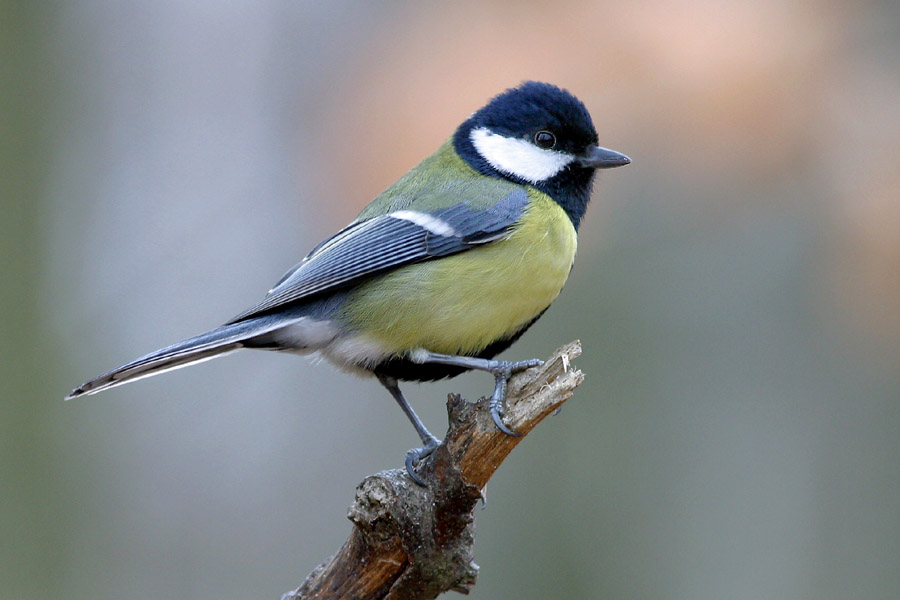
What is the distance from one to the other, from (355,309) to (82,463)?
236 centimetres

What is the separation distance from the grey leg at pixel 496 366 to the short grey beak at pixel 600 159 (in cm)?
81

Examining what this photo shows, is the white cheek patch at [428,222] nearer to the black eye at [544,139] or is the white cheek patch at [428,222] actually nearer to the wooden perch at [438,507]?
the black eye at [544,139]

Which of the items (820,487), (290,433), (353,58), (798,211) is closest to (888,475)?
(820,487)

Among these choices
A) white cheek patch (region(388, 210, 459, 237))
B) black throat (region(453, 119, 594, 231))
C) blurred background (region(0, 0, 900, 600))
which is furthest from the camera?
blurred background (region(0, 0, 900, 600))

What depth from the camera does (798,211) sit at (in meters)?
4.34

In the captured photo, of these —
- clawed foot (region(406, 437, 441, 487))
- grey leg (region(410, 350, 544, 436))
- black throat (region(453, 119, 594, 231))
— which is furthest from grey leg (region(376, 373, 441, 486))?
black throat (region(453, 119, 594, 231))

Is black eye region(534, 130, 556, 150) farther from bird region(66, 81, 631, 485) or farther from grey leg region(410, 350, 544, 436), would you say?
grey leg region(410, 350, 544, 436)

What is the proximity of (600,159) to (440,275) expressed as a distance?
727 millimetres

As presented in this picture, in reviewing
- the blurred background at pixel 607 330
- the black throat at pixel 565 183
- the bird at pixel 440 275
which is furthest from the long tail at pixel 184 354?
the blurred background at pixel 607 330

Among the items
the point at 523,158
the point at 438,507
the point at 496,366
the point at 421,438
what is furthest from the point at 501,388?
the point at 523,158

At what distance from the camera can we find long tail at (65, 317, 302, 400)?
95.7 inches

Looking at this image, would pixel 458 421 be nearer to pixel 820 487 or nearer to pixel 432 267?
pixel 432 267

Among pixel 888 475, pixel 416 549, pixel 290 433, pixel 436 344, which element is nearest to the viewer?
pixel 416 549

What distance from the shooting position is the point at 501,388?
7.61ft
